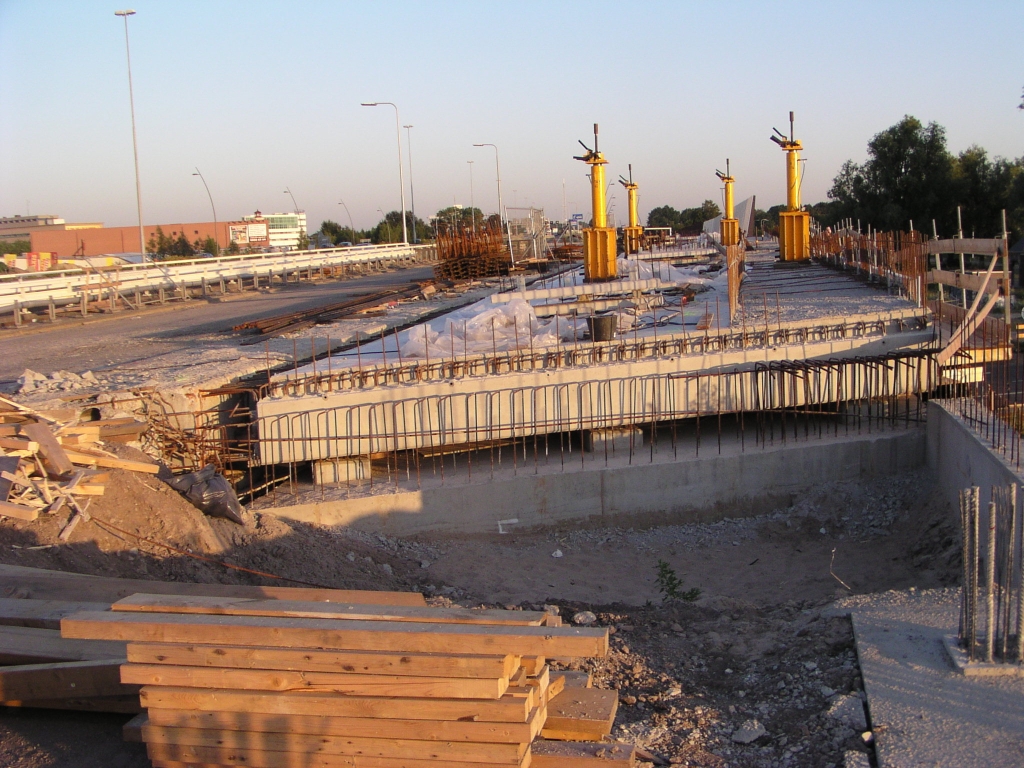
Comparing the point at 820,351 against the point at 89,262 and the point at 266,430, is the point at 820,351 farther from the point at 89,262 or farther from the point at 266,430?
the point at 89,262

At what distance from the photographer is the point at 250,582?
8.18 metres

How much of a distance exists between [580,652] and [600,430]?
7.36 m

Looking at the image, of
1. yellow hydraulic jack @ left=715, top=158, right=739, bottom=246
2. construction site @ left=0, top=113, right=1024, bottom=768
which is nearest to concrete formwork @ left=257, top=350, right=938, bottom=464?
construction site @ left=0, top=113, right=1024, bottom=768

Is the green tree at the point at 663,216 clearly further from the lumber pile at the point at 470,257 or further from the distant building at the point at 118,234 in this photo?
the lumber pile at the point at 470,257

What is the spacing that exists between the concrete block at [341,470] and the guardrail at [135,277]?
12779 millimetres

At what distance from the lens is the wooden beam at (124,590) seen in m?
6.07

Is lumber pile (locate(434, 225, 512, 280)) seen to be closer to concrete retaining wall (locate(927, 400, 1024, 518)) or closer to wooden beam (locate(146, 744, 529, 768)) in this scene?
concrete retaining wall (locate(927, 400, 1024, 518))

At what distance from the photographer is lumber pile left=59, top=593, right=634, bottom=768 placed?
13.4ft

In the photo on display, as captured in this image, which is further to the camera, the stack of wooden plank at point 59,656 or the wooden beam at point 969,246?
the wooden beam at point 969,246

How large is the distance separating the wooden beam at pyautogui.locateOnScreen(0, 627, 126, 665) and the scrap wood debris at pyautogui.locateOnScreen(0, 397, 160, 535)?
8.93ft

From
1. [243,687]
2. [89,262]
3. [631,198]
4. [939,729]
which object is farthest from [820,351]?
[631,198]

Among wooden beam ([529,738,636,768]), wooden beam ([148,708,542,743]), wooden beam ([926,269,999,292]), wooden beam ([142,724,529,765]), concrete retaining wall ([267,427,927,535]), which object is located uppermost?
wooden beam ([926,269,999,292])

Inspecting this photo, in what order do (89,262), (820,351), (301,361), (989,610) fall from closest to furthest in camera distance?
(989,610), (820,351), (301,361), (89,262)

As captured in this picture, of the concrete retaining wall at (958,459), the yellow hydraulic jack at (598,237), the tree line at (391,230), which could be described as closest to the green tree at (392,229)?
the tree line at (391,230)
